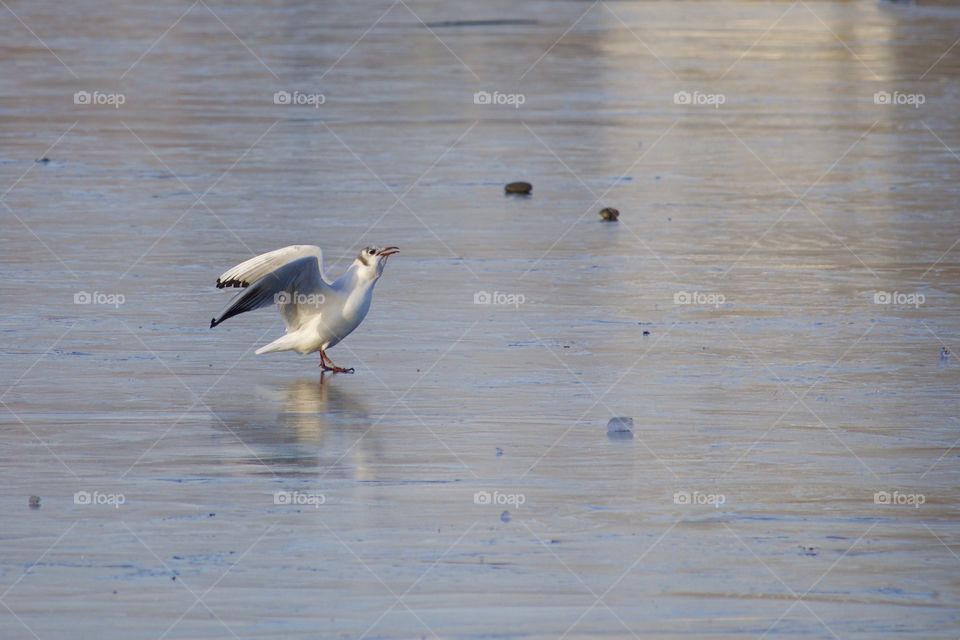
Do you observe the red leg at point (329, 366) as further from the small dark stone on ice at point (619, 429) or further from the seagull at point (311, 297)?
the small dark stone on ice at point (619, 429)

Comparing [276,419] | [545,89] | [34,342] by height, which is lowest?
[276,419]

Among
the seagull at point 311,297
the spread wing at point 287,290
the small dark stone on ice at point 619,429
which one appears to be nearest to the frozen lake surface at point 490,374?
the small dark stone on ice at point 619,429

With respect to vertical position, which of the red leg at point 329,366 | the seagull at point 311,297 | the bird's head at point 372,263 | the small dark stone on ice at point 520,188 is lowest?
the red leg at point 329,366

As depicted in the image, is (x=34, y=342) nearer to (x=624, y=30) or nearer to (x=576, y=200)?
(x=576, y=200)

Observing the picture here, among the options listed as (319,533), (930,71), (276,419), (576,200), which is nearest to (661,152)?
(576,200)

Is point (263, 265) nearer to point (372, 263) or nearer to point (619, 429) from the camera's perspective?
point (372, 263)

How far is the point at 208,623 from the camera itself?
6434 mm

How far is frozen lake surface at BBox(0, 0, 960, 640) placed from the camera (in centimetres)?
686

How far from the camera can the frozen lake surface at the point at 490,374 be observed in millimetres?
6859

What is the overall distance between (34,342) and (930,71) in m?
17.9

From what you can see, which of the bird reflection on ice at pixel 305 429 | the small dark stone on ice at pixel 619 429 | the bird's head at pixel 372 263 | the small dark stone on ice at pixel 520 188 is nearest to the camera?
the bird reflection on ice at pixel 305 429

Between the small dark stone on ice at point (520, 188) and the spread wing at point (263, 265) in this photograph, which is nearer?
the spread wing at point (263, 265)

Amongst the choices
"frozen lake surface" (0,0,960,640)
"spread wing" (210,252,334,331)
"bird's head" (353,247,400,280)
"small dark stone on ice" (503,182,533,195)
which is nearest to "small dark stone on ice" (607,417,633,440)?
"frozen lake surface" (0,0,960,640)

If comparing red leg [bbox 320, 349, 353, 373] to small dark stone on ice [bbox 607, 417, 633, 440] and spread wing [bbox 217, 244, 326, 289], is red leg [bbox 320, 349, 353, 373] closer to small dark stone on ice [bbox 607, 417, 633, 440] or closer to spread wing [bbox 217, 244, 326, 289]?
spread wing [bbox 217, 244, 326, 289]
